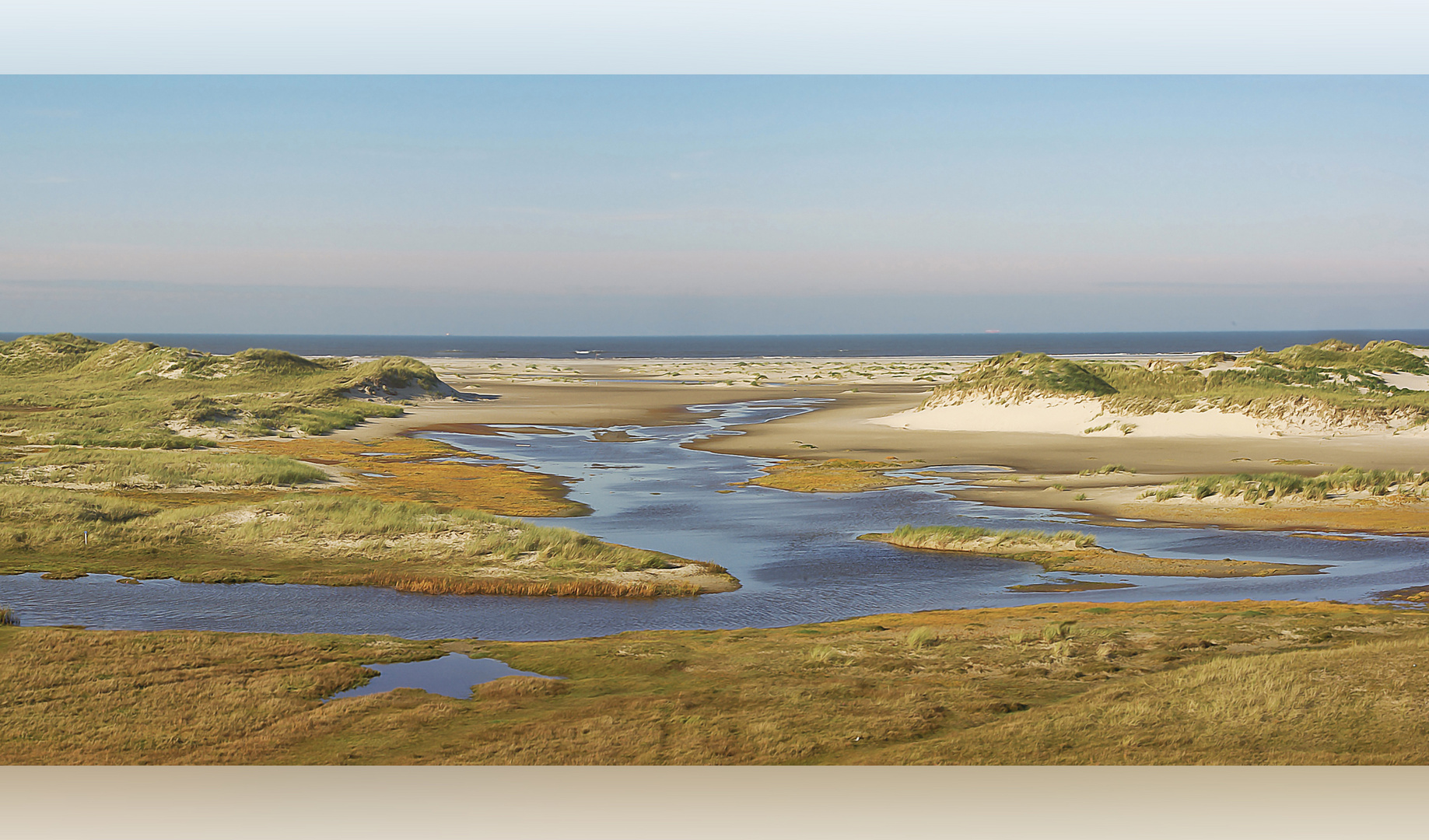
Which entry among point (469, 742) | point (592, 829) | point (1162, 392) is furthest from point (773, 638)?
point (1162, 392)

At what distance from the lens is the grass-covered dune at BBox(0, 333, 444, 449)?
5100 cm

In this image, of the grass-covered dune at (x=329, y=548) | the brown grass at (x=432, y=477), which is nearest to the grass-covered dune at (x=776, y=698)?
the grass-covered dune at (x=329, y=548)

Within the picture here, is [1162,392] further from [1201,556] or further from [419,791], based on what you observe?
[419,791]

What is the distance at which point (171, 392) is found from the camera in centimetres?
7931

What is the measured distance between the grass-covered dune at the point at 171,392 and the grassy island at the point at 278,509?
315 mm

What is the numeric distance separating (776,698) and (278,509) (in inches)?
762

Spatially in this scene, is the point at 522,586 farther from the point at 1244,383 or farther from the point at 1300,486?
the point at 1244,383

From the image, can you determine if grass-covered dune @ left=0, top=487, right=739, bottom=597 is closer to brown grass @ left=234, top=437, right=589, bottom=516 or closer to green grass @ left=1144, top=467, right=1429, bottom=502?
brown grass @ left=234, top=437, right=589, bottom=516

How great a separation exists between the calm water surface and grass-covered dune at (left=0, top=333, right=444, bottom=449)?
2623cm

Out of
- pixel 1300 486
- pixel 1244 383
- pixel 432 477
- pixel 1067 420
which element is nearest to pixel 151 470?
pixel 432 477

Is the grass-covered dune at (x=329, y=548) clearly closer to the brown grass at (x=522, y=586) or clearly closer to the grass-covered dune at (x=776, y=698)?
the brown grass at (x=522, y=586)

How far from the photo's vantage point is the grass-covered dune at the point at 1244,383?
2045 inches

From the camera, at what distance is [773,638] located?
1681 centimetres

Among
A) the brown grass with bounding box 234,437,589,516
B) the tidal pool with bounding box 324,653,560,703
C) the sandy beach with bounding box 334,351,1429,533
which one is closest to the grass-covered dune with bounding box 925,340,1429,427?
the sandy beach with bounding box 334,351,1429,533
